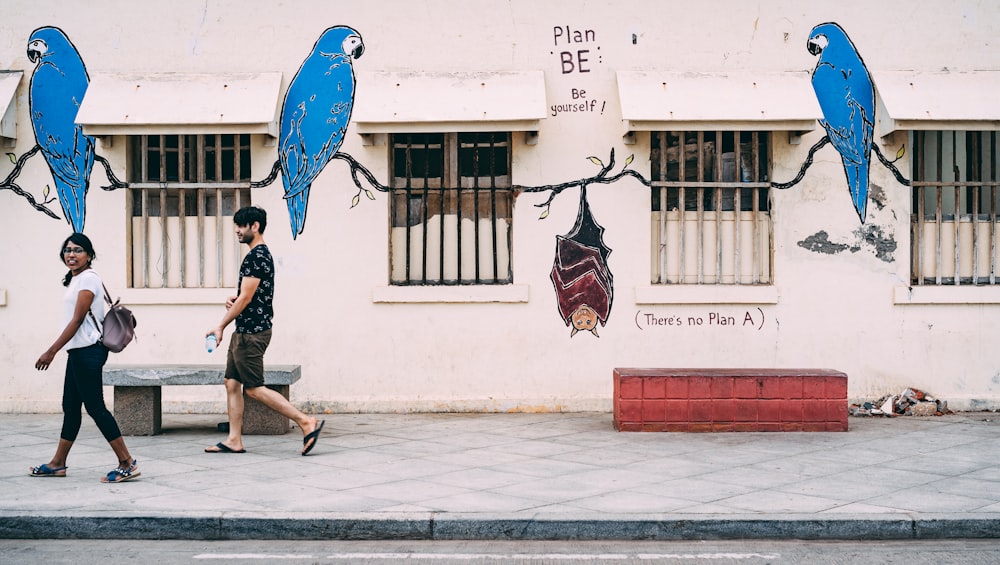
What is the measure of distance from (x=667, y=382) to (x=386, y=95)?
410 centimetres

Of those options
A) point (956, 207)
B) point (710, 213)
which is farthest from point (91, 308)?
point (956, 207)

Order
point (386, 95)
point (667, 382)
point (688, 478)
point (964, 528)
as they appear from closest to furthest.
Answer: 1. point (964, 528)
2. point (688, 478)
3. point (667, 382)
4. point (386, 95)

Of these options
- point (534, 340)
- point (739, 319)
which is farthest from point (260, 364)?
point (739, 319)

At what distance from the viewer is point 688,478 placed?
7.59 meters

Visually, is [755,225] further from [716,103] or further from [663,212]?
[716,103]

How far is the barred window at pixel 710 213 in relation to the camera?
11219 mm

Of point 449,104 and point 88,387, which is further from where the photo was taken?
point 449,104

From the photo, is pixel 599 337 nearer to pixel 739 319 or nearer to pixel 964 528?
pixel 739 319

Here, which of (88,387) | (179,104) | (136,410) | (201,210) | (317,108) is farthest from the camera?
(201,210)

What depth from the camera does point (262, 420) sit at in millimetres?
9727

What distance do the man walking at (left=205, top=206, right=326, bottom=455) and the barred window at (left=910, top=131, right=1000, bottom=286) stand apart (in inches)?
275

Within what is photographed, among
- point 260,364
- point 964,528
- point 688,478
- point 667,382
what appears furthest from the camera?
point 667,382

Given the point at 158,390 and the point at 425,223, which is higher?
the point at 425,223

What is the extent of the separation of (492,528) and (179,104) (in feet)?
21.1
